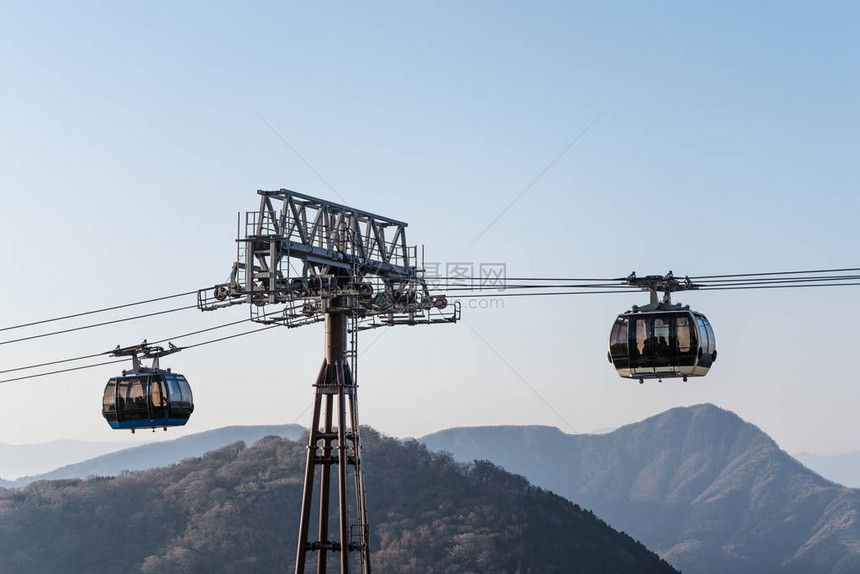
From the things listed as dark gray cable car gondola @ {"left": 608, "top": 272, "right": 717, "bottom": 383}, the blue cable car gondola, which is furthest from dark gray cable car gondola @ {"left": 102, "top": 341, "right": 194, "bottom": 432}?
dark gray cable car gondola @ {"left": 608, "top": 272, "right": 717, "bottom": 383}

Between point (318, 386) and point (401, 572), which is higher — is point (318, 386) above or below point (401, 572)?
above

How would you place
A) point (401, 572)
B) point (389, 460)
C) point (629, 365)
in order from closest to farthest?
point (629, 365), point (401, 572), point (389, 460)

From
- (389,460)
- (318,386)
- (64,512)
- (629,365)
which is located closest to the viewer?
(629,365)

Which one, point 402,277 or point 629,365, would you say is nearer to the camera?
point 629,365

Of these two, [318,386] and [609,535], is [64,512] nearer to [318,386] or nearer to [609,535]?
[609,535]

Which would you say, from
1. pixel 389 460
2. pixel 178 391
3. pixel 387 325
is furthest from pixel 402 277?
pixel 389 460

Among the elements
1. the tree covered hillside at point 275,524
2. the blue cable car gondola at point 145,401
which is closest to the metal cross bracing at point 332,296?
the blue cable car gondola at point 145,401

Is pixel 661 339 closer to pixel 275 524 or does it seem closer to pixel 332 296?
pixel 332 296

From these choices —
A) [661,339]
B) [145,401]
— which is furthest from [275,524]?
[661,339]
